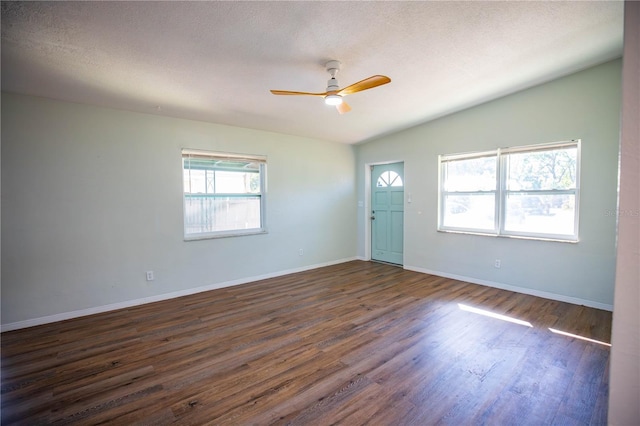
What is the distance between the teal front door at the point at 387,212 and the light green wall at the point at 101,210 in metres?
2.25

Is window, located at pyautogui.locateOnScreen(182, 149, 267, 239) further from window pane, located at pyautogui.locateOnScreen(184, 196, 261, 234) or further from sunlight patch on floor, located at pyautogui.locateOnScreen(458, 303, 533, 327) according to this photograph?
sunlight patch on floor, located at pyautogui.locateOnScreen(458, 303, 533, 327)

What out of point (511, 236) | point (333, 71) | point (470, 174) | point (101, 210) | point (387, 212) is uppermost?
point (333, 71)

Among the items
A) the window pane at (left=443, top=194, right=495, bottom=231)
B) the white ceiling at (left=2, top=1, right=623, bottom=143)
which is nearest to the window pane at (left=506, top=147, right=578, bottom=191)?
the window pane at (left=443, top=194, right=495, bottom=231)

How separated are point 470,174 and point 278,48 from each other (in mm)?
3630

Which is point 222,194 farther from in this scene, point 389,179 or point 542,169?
point 542,169

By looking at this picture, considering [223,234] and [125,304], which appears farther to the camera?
[223,234]

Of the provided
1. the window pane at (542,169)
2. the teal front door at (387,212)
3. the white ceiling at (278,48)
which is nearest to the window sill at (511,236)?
the window pane at (542,169)

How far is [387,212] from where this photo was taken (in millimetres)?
5918

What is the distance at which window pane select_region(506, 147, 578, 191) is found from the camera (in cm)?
375

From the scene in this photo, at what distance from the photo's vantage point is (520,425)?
177cm

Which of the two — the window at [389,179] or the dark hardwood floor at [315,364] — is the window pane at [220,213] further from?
the window at [389,179]

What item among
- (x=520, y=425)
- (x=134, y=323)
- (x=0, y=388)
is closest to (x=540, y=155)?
(x=520, y=425)

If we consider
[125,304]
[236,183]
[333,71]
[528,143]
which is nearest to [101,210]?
[125,304]

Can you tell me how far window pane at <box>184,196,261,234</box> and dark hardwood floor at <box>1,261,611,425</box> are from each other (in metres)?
1.13
